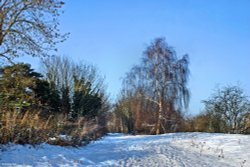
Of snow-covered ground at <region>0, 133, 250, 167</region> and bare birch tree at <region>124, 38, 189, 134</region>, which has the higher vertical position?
bare birch tree at <region>124, 38, 189, 134</region>

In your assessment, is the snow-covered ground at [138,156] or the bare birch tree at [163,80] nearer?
the snow-covered ground at [138,156]

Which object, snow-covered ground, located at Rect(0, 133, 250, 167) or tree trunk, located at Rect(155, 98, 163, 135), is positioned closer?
snow-covered ground, located at Rect(0, 133, 250, 167)

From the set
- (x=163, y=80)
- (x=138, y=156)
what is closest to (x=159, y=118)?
(x=163, y=80)

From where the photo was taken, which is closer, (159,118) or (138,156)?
(138,156)

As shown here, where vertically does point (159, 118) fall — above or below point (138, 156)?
above

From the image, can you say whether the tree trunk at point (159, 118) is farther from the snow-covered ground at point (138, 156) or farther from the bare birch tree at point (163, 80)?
the snow-covered ground at point (138, 156)

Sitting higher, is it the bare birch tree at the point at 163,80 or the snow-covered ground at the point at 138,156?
the bare birch tree at the point at 163,80

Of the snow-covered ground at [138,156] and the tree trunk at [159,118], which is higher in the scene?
the tree trunk at [159,118]

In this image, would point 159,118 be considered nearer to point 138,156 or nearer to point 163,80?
point 163,80

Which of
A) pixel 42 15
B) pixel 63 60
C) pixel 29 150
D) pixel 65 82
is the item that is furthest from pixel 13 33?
pixel 63 60

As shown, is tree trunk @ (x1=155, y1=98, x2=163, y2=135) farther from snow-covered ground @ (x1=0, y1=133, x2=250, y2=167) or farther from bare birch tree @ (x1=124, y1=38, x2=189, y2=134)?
snow-covered ground @ (x1=0, y1=133, x2=250, y2=167)

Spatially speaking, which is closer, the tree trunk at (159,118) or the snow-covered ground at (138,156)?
the snow-covered ground at (138,156)

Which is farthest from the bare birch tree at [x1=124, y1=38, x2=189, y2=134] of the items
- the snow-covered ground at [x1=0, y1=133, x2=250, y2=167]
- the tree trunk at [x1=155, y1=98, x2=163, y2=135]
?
the snow-covered ground at [x1=0, y1=133, x2=250, y2=167]

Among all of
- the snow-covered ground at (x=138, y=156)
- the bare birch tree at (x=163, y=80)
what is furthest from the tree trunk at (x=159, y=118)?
the snow-covered ground at (x=138, y=156)
